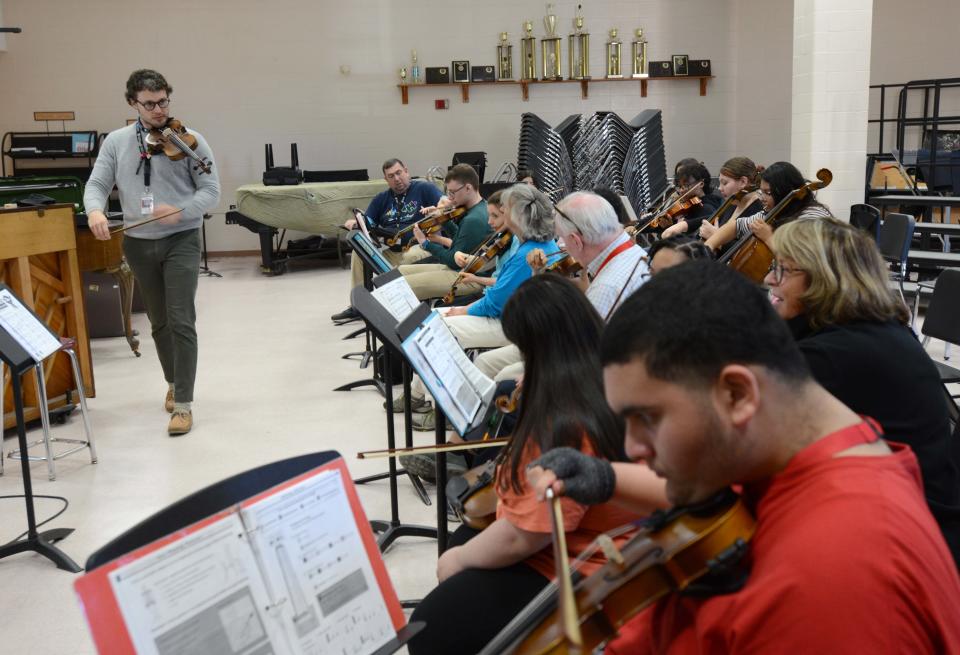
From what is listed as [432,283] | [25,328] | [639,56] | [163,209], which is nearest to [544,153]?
[432,283]

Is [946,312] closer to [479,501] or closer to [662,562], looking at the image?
[479,501]

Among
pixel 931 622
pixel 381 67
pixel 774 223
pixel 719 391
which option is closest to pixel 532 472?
pixel 719 391

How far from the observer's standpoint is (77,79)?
10.4 metres

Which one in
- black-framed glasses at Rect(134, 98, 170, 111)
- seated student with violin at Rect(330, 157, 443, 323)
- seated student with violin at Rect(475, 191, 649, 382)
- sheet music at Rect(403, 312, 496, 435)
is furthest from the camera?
seated student with violin at Rect(330, 157, 443, 323)

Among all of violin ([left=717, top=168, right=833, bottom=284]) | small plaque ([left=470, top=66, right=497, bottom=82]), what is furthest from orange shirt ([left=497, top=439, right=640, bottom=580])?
small plaque ([left=470, top=66, right=497, bottom=82])

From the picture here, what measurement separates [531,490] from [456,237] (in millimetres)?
3794

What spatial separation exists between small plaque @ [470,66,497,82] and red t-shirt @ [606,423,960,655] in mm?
10311

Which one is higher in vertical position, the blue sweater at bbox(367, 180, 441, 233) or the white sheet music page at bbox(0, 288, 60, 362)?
the blue sweater at bbox(367, 180, 441, 233)

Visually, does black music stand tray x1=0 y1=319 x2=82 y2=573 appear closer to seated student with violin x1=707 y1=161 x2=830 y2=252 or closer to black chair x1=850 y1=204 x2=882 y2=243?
seated student with violin x1=707 y1=161 x2=830 y2=252

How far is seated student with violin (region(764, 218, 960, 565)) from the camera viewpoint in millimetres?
1731

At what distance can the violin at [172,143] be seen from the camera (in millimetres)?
4121

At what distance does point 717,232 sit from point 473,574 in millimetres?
3504

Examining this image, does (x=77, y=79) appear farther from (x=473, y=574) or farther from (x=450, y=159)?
(x=473, y=574)

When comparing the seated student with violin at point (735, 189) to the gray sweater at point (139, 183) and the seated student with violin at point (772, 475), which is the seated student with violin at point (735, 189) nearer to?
the gray sweater at point (139, 183)
